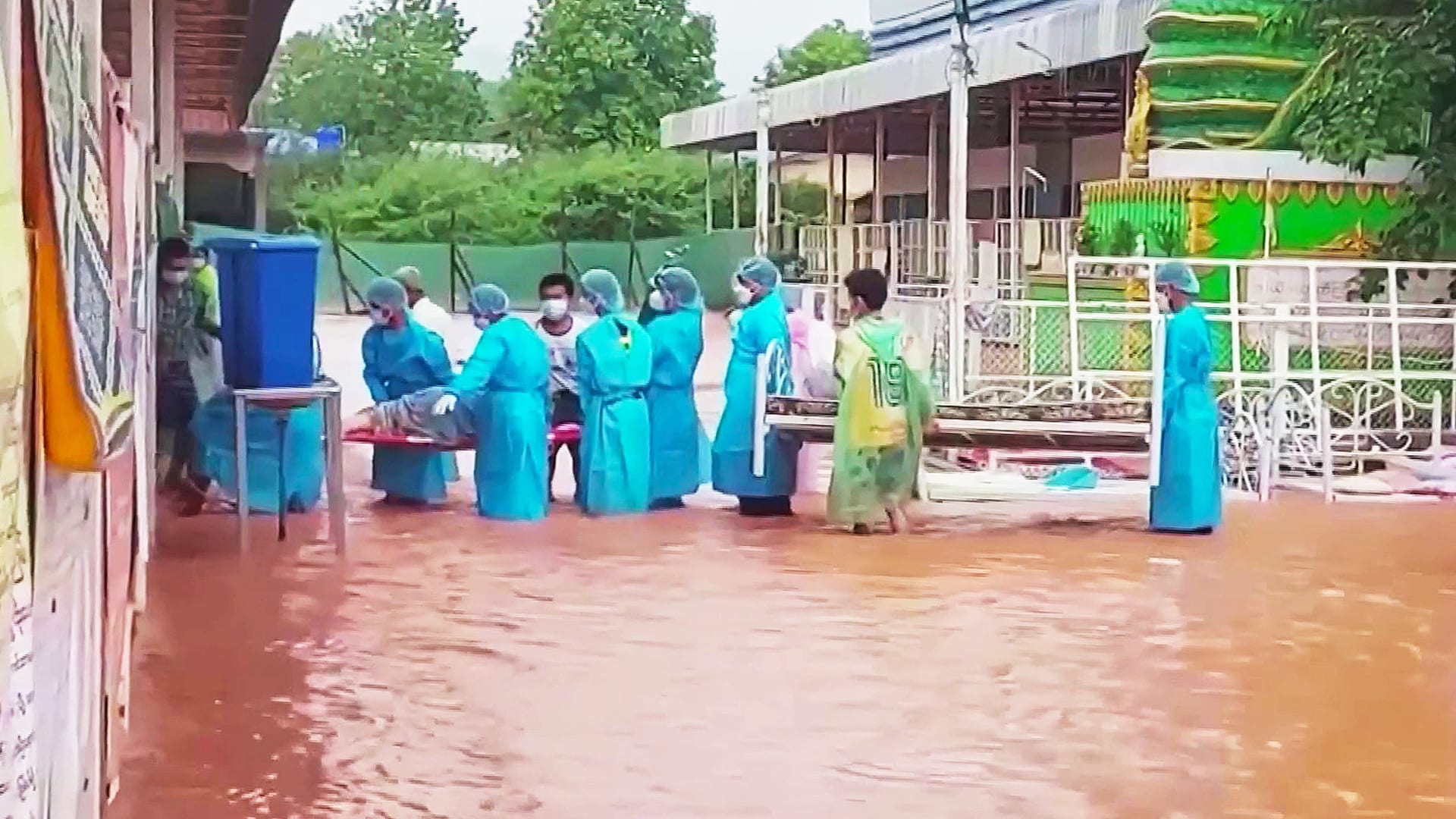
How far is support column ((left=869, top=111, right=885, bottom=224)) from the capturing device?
25.0m

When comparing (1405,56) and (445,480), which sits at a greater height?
(1405,56)

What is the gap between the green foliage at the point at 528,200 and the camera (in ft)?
143

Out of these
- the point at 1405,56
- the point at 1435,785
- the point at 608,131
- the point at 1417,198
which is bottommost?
the point at 1435,785

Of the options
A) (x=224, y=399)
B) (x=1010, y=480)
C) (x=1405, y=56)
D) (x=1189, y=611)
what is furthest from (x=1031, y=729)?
(x=1405, y=56)

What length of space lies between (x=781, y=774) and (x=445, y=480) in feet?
22.7

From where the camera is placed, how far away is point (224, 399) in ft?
35.4

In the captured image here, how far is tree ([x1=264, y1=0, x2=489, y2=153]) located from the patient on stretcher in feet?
141

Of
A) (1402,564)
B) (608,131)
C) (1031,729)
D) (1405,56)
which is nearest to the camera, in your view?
(1031,729)

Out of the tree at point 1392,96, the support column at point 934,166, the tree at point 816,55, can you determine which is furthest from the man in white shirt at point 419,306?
the tree at point 816,55

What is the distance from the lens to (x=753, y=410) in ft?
39.3

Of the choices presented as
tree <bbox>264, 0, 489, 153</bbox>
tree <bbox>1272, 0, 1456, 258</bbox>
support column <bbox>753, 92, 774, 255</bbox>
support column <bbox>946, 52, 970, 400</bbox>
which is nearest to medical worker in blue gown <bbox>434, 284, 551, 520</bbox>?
support column <bbox>946, 52, 970, 400</bbox>

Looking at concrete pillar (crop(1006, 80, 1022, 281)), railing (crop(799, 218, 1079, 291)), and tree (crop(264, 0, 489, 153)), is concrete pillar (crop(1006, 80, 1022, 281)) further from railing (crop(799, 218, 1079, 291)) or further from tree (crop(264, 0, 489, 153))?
tree (crop(264, 0, 489, 153))

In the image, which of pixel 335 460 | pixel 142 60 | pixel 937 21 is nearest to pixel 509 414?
pixel 335 460

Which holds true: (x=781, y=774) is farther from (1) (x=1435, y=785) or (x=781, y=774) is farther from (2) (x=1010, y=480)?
(2) (x=1010, y=480)
